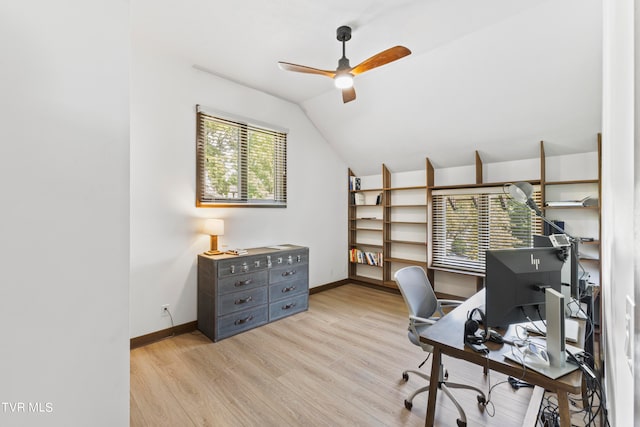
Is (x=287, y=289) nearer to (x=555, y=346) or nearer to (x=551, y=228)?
(x=555, y=346)

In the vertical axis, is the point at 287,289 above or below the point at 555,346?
below

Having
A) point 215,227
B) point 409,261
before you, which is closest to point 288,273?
point 215,227

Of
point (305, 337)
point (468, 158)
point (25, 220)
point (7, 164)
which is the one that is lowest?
point (305, 337)

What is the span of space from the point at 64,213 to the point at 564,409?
1865 mm

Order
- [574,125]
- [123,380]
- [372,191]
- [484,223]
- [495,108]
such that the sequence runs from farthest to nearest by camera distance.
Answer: [372,191], [484,223], [495,108], [574,125], [123,380]

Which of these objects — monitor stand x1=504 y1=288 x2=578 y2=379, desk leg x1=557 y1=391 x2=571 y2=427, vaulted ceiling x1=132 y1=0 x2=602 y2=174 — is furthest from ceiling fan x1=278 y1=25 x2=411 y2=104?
desk leg x1=557 y1=391 x2=571 y2=427

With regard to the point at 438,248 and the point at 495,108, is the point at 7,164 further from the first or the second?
the point at 438,248

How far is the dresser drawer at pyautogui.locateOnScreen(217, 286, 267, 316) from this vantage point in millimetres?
2938

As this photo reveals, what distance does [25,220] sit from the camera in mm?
520

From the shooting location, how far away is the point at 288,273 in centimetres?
357

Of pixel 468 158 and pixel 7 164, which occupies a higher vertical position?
pixel 468 158

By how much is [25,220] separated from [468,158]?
4408 mm

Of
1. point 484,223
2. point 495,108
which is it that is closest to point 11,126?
point 495,108

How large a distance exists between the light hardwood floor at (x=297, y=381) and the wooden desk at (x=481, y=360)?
0.55 m
